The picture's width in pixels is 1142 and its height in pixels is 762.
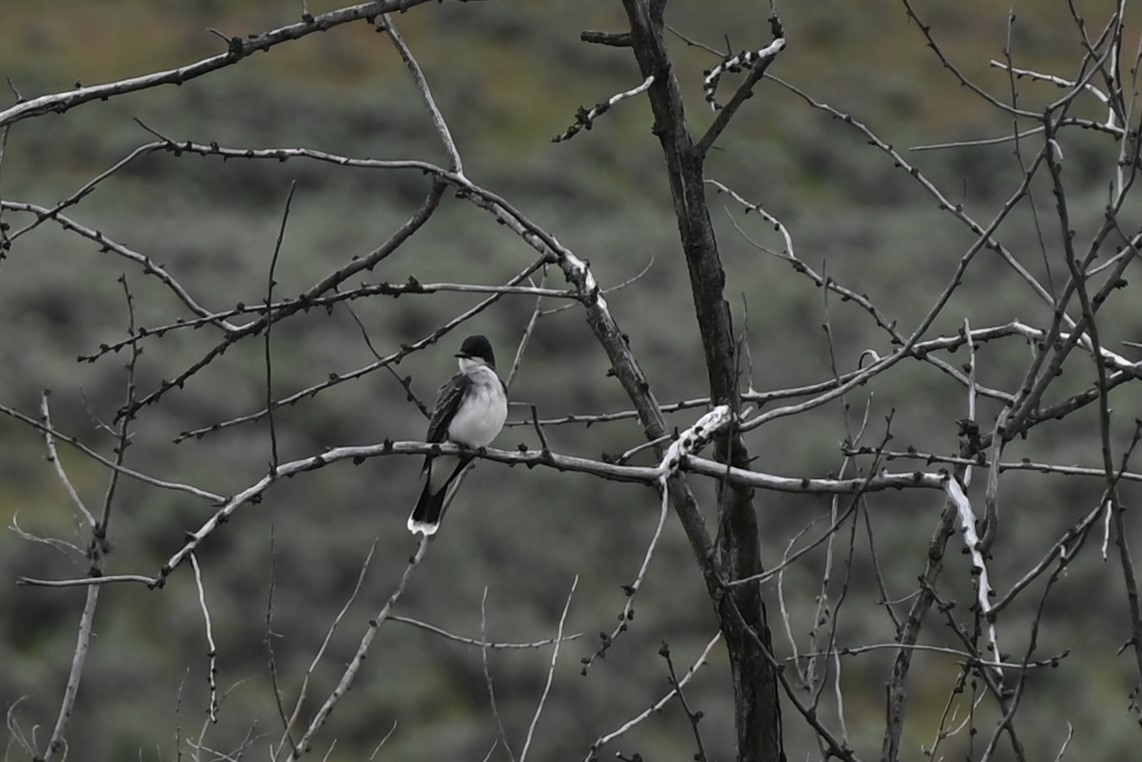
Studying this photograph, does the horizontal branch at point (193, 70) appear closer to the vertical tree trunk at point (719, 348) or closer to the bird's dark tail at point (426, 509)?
the vertical tree trunk at point (719, 348)

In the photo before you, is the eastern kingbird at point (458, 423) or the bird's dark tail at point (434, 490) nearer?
the bird's dark tail at point (434, 490)

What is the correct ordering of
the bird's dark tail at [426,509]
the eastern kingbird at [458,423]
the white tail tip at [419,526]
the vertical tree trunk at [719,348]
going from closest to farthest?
the vertical tree trunk at [719,348] < the white tail tip at [419,526] < the bird's dark tail at [426,509] < the eastern kingbird at [458,423]

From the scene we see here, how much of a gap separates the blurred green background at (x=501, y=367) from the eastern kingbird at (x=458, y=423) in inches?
47.4

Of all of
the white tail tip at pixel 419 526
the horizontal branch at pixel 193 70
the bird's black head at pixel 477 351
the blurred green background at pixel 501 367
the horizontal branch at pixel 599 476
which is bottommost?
the horizontal branch at pixel 599 476

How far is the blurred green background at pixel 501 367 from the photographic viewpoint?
15.0 metres

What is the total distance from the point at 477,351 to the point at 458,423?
800 mm

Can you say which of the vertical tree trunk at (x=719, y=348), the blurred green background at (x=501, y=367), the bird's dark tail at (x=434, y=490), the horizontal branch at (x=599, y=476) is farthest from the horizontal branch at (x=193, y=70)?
the bird's dark tail at (x=434, y=490)

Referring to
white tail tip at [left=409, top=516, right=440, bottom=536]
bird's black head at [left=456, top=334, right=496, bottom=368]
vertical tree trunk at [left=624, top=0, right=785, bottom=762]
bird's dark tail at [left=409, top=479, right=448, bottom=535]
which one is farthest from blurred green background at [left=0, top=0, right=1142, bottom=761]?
bird's black head at [left=456, top=334, right=496, bottom=368]

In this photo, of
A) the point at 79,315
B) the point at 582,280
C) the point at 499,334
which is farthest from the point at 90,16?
the point at 582,280

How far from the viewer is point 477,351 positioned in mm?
7035

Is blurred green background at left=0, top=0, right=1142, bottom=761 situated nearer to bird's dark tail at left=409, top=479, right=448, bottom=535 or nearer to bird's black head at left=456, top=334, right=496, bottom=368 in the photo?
bird's dark tail at left=409, top=479, right=448, bottom=535

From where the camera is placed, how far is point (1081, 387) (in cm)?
2089

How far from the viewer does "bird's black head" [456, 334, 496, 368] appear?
22.8ft

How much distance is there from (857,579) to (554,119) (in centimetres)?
1928
